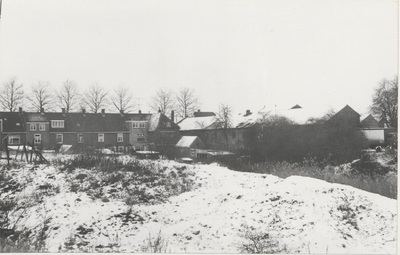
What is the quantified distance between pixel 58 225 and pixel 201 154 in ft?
43.5

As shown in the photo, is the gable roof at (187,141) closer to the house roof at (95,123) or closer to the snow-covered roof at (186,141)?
the snow-covered roof at (186,141)

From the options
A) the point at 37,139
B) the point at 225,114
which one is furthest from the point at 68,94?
the point at 37,139

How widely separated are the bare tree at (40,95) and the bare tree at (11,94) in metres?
0.33

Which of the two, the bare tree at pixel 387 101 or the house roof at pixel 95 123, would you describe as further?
the house roof at pixel 95 123

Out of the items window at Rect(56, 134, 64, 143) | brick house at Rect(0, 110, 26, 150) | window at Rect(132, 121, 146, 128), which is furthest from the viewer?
window at Rect(56, 134, 64, 143)

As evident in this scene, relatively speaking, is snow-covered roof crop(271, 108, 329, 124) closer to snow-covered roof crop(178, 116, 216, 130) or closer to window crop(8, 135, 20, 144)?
snow-covered roof crop(178, 116, 216, 130)

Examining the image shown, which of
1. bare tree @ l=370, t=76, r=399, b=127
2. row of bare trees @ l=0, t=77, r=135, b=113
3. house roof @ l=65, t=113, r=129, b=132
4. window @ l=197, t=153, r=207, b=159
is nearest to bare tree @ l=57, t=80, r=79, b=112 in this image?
row of bare trees @ l=0, t=77, r=135, b=113

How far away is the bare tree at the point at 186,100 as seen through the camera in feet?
24.1

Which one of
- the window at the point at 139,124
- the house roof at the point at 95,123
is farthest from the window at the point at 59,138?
the window at the point at 139,124

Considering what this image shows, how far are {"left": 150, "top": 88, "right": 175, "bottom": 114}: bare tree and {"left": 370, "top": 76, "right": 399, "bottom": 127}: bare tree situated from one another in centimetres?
523

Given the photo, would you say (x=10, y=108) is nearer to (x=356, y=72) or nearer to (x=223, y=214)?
(x=223, y=214)

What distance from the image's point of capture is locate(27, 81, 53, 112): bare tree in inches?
277

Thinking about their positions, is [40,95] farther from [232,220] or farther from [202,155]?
[202,155]

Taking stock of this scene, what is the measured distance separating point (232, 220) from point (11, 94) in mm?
6281
